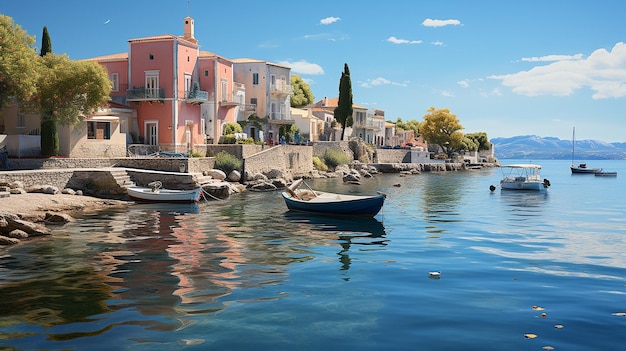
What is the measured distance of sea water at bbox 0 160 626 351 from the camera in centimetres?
974

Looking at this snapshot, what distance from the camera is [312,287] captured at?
13.3 meters

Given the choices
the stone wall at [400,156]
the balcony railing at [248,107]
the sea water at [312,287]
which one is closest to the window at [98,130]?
the sea water at [312,287]

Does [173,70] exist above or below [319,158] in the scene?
above

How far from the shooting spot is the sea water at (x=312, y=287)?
9.74 metres

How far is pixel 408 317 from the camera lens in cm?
1091

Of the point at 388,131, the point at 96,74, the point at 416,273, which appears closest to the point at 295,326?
the point at 416,273

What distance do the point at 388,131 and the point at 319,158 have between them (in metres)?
48.5

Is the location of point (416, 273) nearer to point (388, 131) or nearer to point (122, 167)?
point (122, 167)

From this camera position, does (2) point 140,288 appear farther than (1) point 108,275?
No

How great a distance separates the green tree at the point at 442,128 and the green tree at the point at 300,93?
22.4 meters

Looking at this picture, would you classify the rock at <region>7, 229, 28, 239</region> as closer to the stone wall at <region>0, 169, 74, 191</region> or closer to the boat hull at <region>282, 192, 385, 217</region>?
the stone wall at <region>0, 169, 74, 191</region>

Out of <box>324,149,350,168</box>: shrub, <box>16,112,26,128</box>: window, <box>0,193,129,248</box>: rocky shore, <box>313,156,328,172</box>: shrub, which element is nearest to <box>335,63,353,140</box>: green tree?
<box>324,149,350,168</box>: shrub

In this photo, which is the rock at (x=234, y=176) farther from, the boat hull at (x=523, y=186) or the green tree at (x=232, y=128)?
the boat hull at (x=523, y=186)

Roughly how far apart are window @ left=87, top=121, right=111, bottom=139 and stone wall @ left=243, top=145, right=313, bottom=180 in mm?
11137
